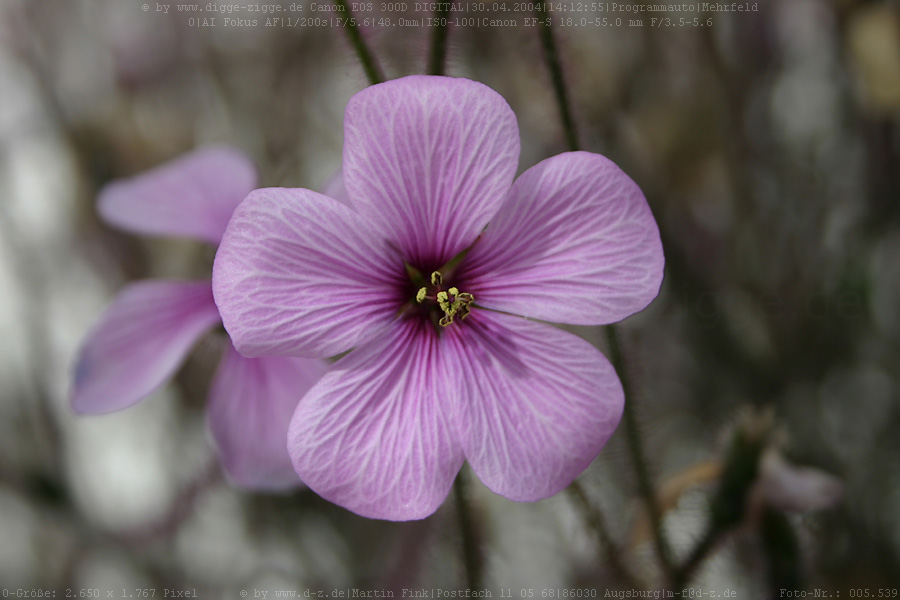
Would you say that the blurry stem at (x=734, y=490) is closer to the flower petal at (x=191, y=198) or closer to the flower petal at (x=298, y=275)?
the flower petal at (x=298, y=275)

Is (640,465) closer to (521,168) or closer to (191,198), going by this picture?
(191,198)

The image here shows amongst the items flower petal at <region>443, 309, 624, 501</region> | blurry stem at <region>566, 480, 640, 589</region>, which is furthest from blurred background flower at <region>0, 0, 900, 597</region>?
flower petal at <region>443, 309, 624, 501</region>

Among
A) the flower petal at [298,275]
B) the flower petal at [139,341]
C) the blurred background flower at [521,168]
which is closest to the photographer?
the flower petal at [298,275]

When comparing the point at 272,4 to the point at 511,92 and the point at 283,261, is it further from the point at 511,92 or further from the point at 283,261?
the point at 283,261

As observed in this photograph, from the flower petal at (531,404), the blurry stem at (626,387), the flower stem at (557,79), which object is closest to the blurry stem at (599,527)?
the blurry stem at (626,387)

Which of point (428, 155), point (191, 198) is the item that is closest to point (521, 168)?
point (191, 198)
